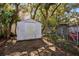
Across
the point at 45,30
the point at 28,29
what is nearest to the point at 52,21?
the point at 45,30

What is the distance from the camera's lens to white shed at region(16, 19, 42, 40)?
119 centimetres

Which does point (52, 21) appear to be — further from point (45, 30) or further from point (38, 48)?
point (38, 48)

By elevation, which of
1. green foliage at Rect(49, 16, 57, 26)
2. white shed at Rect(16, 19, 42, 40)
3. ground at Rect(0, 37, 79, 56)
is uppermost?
green foliage at Rect(49, 16, 57, 26)

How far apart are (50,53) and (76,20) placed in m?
0.39

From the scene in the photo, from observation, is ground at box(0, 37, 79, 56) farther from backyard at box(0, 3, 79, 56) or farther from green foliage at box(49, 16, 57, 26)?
green foliage at box(49, 16, 57, 26)

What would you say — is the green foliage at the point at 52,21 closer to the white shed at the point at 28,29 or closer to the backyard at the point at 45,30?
the backyard at the point at 45,30

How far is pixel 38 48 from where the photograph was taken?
120 centimetres

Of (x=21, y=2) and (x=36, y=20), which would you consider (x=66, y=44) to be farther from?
(x=21, y=2)

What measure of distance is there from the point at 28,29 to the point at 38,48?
198 millimetres

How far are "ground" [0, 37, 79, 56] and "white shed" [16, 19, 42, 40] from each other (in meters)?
0.05

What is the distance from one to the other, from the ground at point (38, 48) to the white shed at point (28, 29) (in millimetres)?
46

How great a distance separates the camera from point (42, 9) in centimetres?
121

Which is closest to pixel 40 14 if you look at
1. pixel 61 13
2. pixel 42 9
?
pixel 42 9

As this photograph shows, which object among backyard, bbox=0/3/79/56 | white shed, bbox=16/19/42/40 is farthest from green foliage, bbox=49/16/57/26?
white shed, bbox=16/19/42/40
